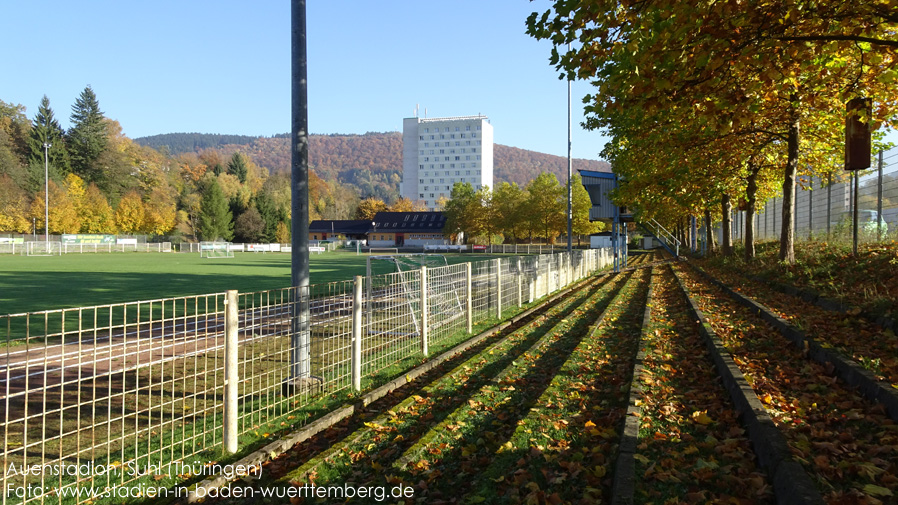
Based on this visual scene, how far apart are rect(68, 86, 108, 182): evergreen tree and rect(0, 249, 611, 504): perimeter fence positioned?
3555 inches

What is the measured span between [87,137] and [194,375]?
10349 centimetres

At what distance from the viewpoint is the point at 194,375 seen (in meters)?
4.52

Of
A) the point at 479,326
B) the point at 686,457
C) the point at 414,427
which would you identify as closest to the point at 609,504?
the point at 686,457

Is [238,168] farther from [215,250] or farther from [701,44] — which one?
[701,44]

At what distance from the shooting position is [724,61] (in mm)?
6539

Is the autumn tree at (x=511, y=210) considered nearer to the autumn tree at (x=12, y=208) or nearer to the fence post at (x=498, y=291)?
the fence post at (x=498, y=291)

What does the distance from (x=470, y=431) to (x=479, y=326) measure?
7249 millimetres

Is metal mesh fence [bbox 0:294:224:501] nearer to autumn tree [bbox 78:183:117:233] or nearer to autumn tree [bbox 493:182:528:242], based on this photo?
autumn tree [bbox 493:182:528:242]

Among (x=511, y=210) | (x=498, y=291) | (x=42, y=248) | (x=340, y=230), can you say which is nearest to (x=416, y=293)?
(x=498, y=291)

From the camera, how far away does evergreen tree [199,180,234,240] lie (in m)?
89.7

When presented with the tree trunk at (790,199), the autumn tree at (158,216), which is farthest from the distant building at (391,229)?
the tree trunk at (790,199)

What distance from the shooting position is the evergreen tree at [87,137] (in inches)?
3487

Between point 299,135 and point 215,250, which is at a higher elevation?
point 299,135

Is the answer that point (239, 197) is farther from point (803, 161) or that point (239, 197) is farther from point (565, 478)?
point (565, 478)
